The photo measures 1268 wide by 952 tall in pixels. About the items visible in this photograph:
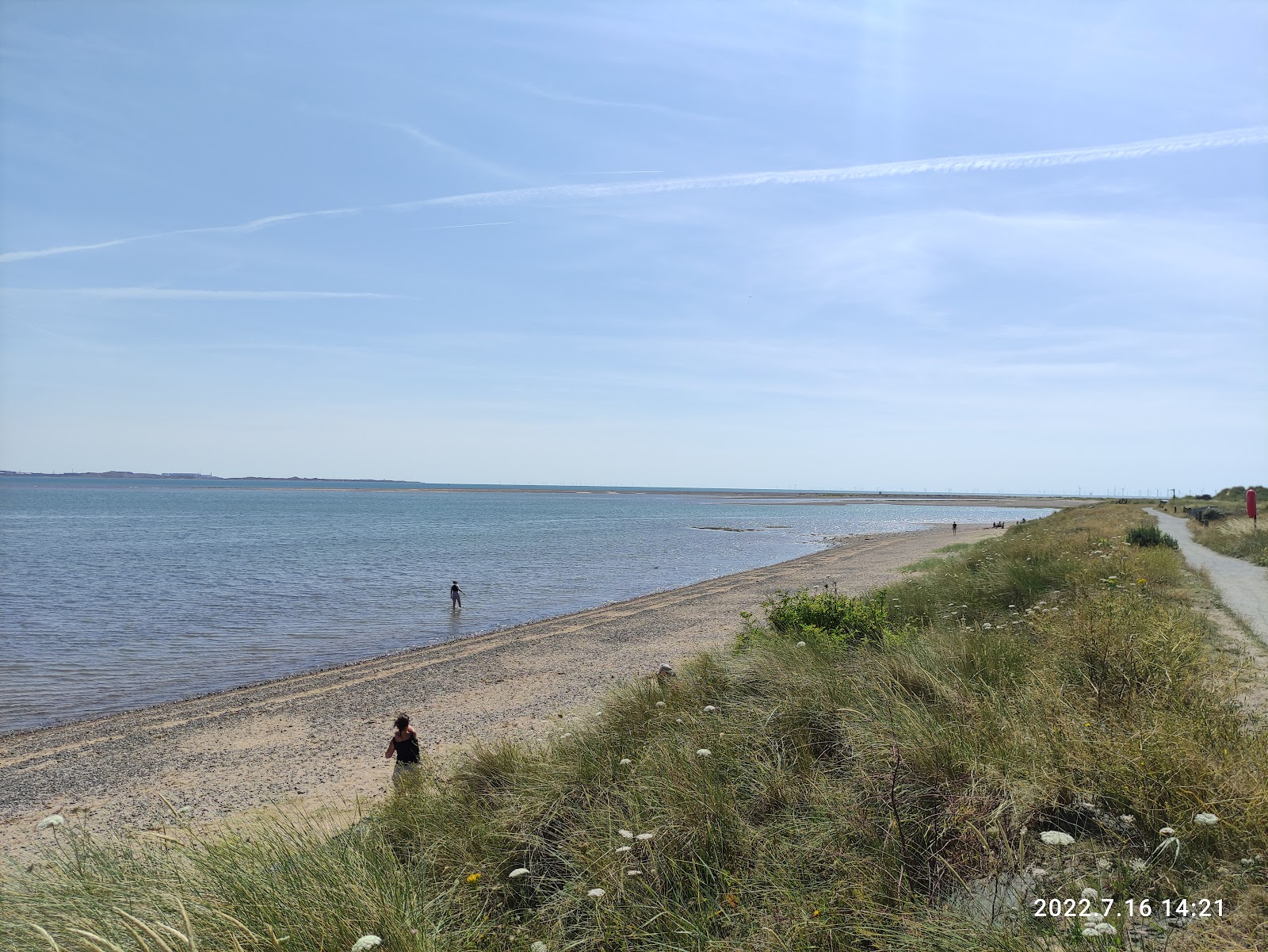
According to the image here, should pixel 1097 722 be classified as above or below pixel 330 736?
above

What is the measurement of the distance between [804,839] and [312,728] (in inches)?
460

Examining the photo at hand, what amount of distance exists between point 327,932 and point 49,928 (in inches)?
55.5

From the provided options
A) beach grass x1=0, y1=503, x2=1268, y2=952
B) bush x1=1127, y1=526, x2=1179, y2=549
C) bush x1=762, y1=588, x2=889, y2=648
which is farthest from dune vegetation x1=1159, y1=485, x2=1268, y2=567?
beach grass x1=0, y1=503, x2=1268, y2=952

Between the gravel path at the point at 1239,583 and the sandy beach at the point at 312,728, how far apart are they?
9.79m

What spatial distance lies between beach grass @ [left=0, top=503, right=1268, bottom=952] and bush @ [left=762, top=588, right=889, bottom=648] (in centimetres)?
251

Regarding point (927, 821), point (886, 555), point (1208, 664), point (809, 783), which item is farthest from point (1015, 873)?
point (886, 555)

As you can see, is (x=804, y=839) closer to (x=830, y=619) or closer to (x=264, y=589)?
(x=830, y=619)

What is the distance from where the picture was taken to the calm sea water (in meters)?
18.7

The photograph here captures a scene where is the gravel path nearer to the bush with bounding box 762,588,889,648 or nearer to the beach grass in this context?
the bush with bounding box 762,588,889,648

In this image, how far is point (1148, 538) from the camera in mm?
21422

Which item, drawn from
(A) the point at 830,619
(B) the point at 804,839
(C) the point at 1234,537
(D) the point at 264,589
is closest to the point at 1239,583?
(A) the point at 830,619

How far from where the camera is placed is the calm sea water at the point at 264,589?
738 inches

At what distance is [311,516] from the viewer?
99.2 m

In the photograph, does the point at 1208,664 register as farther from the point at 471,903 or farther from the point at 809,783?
the point at 471,903
